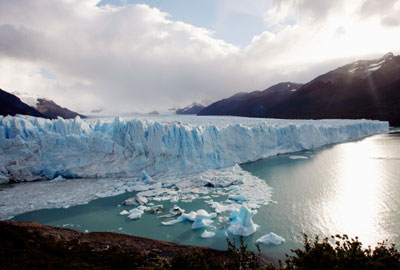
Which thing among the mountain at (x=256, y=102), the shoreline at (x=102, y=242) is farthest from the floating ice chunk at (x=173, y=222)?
the mountain at (x=256, y=102)

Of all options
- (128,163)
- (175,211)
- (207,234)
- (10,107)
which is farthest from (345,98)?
(10,107)

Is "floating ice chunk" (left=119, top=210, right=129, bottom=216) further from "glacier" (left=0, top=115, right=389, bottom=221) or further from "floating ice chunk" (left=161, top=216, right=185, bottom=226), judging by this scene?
"floating ice chunk" (left=161, top=216, right=185, bottom=226)

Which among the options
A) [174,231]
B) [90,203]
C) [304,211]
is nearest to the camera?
[174,231]

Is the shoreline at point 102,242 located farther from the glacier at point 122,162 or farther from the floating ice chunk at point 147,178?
the floating ice chunk at point 147,178

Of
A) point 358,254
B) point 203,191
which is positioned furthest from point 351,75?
point 358,254

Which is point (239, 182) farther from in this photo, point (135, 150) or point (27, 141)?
point (27, 141)

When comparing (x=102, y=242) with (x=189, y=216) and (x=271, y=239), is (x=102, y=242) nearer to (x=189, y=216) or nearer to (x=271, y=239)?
(x=189, y=216)
